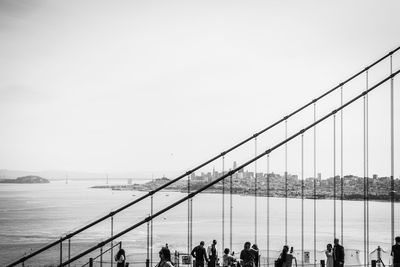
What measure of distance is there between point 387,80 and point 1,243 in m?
61.3

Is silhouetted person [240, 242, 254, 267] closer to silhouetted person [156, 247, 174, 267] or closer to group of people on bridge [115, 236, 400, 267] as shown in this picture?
group of people on bridge [115, 236, 400, 267]

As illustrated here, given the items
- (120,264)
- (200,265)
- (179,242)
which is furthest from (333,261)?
(179,242)

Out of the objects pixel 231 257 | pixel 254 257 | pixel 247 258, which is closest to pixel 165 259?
pixel 247 258

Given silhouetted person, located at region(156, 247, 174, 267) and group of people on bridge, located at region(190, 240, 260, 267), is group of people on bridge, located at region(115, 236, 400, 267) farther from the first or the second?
silhouetted person, located at region(156, 247, 174, 267)

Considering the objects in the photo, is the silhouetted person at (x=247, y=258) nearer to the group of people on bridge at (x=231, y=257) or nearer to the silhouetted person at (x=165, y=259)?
the group of people on bridge at (x=231, y=257)

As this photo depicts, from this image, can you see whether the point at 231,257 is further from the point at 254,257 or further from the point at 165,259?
the point at 165,259

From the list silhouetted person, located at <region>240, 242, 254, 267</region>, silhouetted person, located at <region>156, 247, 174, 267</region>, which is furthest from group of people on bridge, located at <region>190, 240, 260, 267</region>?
silhouetted person, located at <region>156, 247, 174, 267</region>

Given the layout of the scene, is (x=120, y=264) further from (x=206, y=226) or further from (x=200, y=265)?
(x=206, y=226)

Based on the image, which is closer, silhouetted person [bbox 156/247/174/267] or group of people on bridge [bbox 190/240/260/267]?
silhouetted person [bbox 156/247/174/267]

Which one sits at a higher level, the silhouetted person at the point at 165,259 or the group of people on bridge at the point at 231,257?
the silhouetted person at the point at 165,259

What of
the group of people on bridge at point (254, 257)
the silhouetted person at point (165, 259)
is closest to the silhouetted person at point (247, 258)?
the group of people on bridge at point (254, 257)

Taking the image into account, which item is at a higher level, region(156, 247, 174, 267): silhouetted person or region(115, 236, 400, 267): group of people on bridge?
region(156, 247, 174, 267): silhouetted person

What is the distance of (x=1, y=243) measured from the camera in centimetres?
6212

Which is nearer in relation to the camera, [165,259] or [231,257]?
[165,259]
